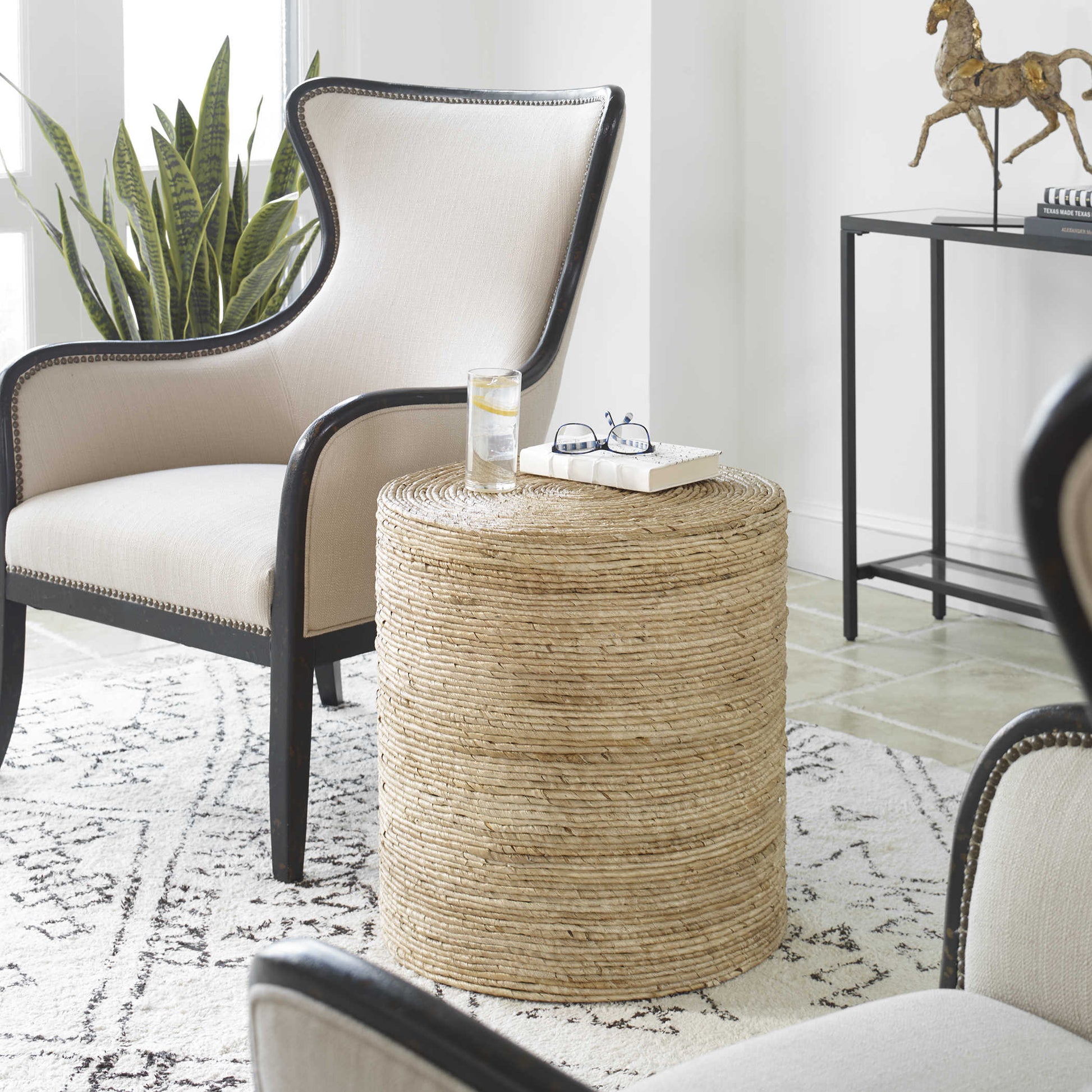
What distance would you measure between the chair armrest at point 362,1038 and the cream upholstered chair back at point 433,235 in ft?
5.23

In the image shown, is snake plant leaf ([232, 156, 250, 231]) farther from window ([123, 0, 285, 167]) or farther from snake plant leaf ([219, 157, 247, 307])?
window ([123, 0, 285, 167])

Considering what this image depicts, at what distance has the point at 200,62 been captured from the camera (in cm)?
362

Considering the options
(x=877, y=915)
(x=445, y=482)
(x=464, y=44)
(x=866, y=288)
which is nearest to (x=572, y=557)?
(x=445, y=482)

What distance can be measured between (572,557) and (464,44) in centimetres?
296

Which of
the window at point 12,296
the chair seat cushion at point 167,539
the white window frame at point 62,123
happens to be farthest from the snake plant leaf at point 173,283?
the chair seat cushion at point 167,539

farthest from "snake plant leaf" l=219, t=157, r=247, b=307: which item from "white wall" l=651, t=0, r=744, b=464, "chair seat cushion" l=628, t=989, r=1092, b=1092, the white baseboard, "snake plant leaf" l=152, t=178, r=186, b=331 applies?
"chair seat cushion" l=628, t=989, r=1092, b=1092

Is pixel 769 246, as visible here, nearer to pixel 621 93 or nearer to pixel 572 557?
pixel 621 93

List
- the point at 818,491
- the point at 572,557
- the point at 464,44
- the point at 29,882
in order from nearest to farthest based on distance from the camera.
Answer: the point at 572,557, the point at 29,882, the point at 818,491, the point at 464,44

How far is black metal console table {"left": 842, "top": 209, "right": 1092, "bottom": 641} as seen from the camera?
2.76 meters

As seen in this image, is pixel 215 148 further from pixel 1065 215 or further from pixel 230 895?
pixel 230 895

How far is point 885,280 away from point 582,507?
6.45ft

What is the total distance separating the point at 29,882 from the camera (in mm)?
1822

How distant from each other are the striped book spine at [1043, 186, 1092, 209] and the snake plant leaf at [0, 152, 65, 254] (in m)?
2.09

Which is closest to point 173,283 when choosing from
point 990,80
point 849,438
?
point 849,438
